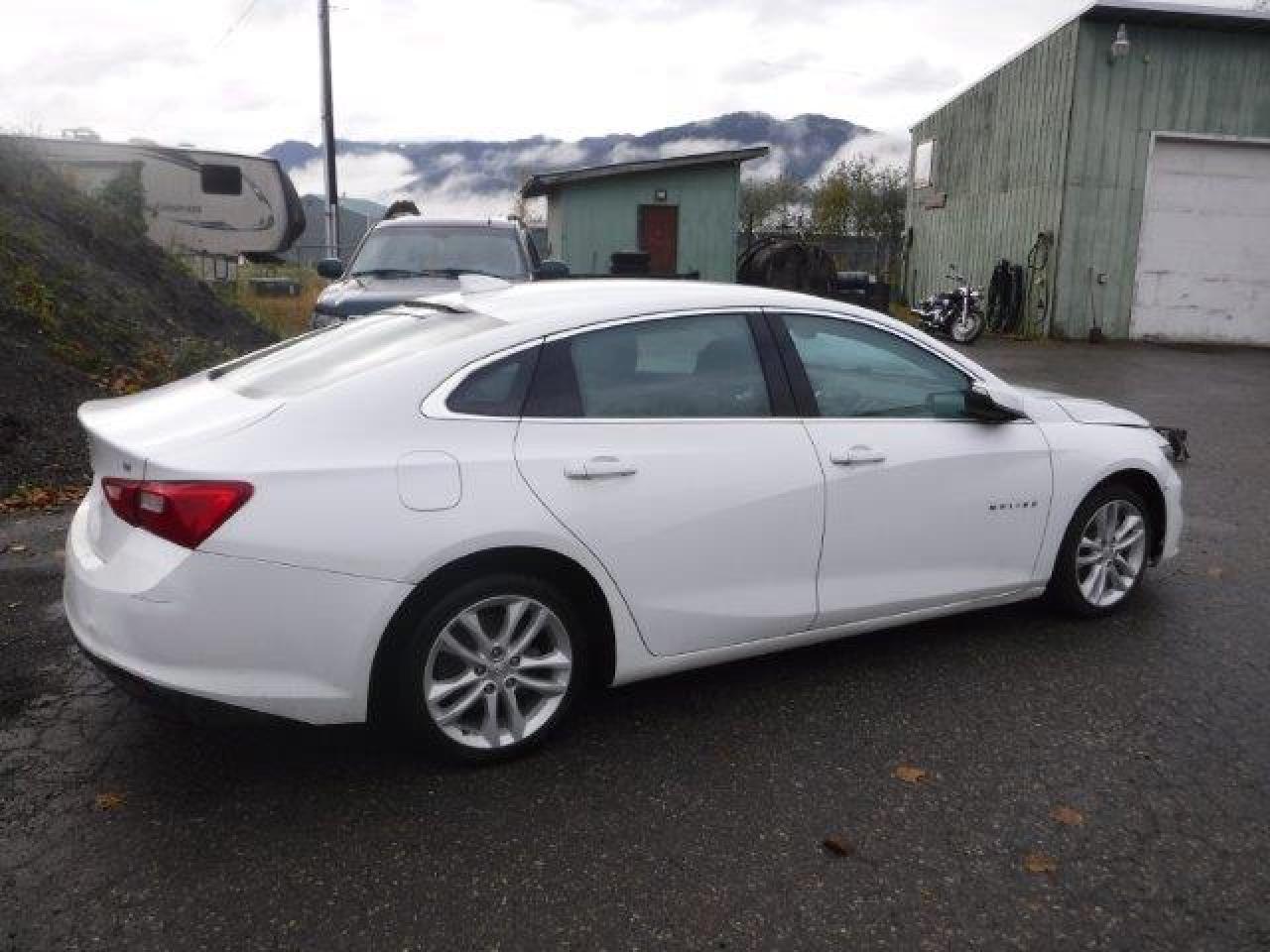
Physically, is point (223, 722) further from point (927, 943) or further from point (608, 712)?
point (927, 943)

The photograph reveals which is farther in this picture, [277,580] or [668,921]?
[277,580]

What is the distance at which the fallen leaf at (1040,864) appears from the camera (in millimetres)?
2816

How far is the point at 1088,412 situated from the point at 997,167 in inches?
691

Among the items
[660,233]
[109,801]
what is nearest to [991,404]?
[109,801]

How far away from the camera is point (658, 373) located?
3625 millimetres

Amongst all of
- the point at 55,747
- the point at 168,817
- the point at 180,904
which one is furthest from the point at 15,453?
the point at 180,904

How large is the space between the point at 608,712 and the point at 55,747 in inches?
71.8

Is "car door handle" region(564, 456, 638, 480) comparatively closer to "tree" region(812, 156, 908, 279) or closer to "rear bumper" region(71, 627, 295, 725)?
"rear bumper" region(71, 627, 295, 725)

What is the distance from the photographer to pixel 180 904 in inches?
104

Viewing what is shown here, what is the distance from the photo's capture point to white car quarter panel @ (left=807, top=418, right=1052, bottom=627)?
382cm

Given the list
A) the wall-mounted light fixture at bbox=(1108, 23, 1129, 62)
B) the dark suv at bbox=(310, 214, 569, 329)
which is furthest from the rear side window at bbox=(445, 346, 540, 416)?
the wall-mounted light fixture at bbox=(1108, 23, 1129, 62)

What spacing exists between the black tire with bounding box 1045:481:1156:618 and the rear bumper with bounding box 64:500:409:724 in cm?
293

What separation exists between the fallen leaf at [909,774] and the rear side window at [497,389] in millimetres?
1648

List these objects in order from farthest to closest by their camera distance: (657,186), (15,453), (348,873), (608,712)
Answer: (657,186) → (15,453) → (608,712) → (348,873)
